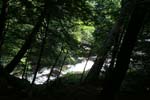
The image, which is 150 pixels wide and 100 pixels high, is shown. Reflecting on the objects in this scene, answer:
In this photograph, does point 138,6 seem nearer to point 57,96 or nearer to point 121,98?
point 121,98

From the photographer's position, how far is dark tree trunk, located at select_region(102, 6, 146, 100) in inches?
286

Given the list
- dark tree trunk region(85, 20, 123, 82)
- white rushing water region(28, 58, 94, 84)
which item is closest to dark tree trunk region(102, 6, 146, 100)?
dark tree trunk region(85, 20, 123, 82)

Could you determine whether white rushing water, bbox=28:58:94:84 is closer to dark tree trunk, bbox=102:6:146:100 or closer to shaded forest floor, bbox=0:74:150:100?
shaded forest floor, bbox=0:74:150:100

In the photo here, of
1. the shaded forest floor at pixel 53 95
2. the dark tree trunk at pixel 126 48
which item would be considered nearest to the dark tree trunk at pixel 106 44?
the shaded forest floor at pixel 53 95

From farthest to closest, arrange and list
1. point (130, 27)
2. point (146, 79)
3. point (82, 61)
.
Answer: point (82, 61)
point (146, 79)
point (130, 27)

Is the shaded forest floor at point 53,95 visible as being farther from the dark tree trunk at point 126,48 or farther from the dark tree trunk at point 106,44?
the dark tree trunk at point 126,48

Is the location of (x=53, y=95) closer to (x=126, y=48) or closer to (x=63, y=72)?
(x=126, y=48)

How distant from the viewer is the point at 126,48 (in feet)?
24.0

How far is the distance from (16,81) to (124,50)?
727 centimetres

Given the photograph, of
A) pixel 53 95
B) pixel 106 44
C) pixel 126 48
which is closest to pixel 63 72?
pixel 106 44

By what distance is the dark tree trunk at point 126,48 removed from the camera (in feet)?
23.8

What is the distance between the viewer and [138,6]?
725 cm

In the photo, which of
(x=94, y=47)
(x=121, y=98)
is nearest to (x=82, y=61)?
(x=94, y=47)

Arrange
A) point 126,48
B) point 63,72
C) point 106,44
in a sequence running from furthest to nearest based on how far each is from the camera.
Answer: point 63,72 < point 106,44 < point 126,48
